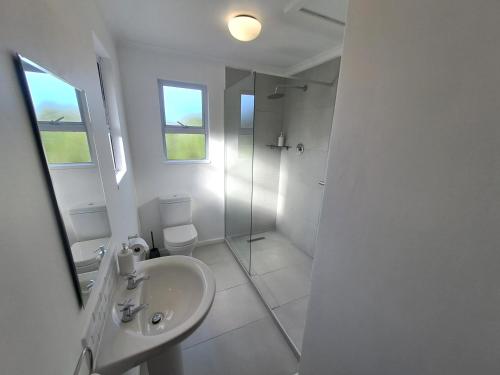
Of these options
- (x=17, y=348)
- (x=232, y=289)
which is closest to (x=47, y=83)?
(x=17, y=348)

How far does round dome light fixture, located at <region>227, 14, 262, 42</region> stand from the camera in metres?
1.44

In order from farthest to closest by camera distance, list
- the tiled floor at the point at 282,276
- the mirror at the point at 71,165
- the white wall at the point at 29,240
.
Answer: the tiled floor at the point at 282,276
the mirror at the point at 71,165
the white wall at the point at 29,240

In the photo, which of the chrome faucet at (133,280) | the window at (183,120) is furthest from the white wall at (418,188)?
the window at (183,120)

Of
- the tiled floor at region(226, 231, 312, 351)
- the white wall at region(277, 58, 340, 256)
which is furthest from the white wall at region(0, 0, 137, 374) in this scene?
the white wall at region(277, 58, 340, 256)

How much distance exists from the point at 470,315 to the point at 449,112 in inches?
21.6

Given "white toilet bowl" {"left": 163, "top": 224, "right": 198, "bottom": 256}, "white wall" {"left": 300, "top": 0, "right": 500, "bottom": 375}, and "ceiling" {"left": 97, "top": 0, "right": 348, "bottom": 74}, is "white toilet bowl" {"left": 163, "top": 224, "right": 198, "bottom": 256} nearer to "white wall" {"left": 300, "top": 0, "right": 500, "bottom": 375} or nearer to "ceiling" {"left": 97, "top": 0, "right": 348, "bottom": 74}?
"white wall" {"left": 300, "top": 0, "right": 500, "bottom": 375}

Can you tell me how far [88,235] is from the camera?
0.81 m

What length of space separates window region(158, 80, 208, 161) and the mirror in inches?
58.2

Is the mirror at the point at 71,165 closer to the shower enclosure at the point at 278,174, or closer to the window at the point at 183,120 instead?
the window at the point at 183,120

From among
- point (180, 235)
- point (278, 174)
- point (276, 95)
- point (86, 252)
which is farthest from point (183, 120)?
point (86, 252)

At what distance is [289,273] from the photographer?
2.37m

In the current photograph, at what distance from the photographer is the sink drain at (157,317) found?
41.6 inches

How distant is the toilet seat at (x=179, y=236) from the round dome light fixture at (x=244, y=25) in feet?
6.55

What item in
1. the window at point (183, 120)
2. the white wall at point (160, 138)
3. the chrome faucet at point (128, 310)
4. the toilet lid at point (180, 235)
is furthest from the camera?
the window at point (183, 120)
